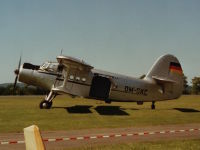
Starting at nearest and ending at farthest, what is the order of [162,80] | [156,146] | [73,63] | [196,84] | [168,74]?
[156,146] < [73,63] < [162,80] < [168,74] < [196,84]

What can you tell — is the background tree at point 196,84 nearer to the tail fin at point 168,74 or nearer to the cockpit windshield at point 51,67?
the tail fin at point 168,74

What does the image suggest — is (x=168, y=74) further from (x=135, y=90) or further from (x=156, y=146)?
(x=156, y=146)

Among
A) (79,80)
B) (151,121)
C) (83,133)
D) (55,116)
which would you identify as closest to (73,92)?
(79,80)

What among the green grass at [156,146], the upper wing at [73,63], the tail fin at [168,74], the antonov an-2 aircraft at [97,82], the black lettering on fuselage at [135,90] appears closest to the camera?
the green grass at [156,146]

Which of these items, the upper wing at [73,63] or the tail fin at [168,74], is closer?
the upper wing at [73,63]

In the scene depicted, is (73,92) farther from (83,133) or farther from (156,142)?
(156,142)

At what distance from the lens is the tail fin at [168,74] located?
74.3 feet

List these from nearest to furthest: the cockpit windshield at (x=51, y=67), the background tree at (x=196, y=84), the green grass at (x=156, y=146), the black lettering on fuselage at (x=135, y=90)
Answer: 1. the green grass at (x=156, y=146)
2. the cockpit windshield at (x=51, y=67)
3. the black lettering on fuselage at (x=135, y=90)
4. the background tree at (x=196, y=84)

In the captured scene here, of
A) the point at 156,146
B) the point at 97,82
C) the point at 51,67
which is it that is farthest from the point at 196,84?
the point at 156,146

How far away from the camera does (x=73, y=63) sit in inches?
779

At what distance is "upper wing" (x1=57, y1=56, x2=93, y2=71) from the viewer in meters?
18.9

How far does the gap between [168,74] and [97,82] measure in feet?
20.8

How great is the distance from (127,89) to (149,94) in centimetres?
206

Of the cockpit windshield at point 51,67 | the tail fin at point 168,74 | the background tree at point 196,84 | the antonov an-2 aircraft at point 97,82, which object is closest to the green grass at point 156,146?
the antonov an-2 aircraft at point 97,82
